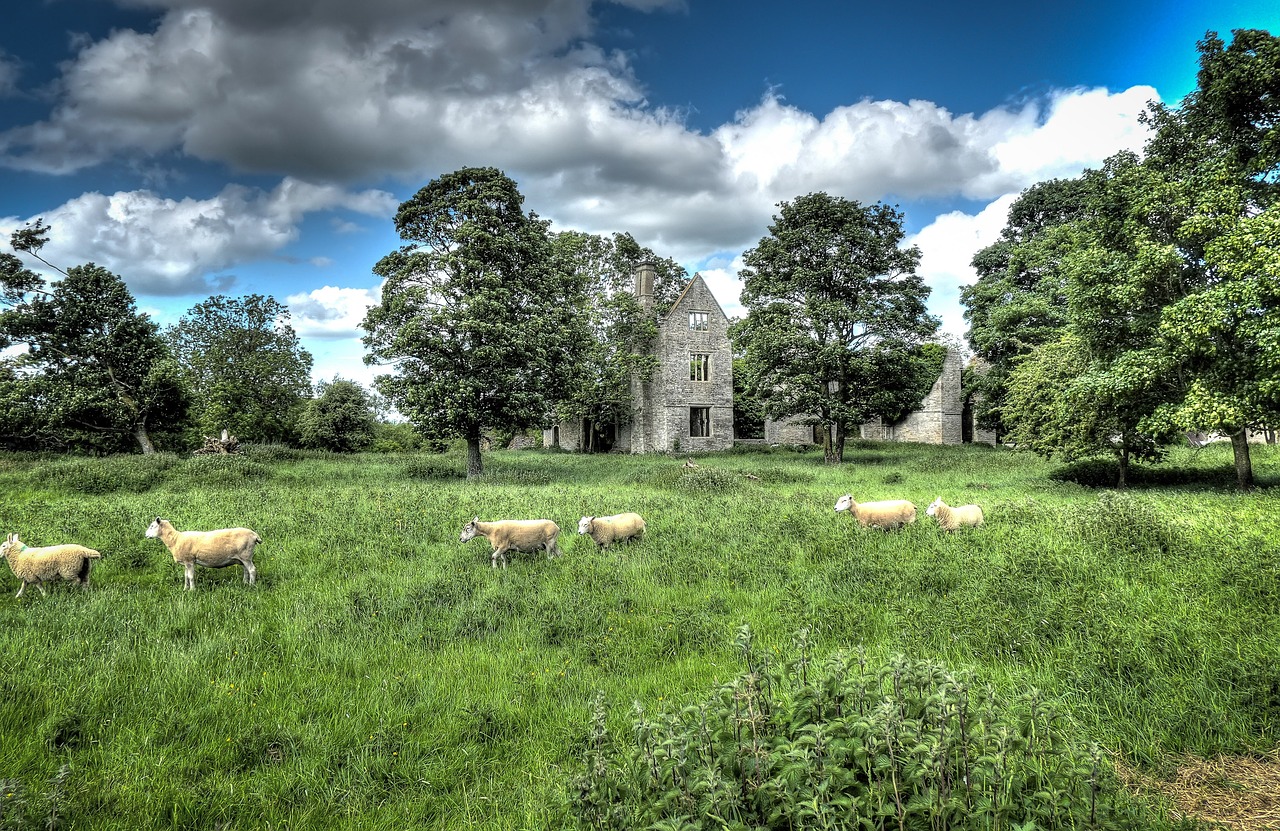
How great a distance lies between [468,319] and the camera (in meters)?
22.3

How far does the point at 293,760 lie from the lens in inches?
198

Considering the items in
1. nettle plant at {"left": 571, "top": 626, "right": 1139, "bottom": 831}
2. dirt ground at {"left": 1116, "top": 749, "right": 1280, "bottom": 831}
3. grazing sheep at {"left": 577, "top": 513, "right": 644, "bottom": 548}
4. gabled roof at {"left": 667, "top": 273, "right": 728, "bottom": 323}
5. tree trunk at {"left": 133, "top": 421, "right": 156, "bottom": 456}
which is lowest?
dirt ground at {"left": 1116, "top": 749, "right": 1280, "bottom": 831}

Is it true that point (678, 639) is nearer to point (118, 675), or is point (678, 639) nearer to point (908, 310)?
point (118, 675)

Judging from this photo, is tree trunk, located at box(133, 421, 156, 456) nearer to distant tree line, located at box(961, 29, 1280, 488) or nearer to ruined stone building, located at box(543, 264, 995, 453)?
ruined stone building, located at box(543, 264, 995, 453)

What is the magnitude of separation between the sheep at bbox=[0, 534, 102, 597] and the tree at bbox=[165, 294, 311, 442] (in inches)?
1497

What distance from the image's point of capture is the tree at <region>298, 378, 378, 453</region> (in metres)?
41.9

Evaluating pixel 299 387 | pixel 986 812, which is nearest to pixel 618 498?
pixel 986 812

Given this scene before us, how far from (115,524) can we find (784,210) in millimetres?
30611

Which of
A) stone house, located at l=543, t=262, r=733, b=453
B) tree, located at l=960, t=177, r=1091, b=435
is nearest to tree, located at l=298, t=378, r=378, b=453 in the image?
stone house, located at l=543, t=262, r=733, b=453

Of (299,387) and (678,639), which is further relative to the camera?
(299,387)

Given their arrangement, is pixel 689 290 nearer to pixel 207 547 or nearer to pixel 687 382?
Result: pixel 687 382

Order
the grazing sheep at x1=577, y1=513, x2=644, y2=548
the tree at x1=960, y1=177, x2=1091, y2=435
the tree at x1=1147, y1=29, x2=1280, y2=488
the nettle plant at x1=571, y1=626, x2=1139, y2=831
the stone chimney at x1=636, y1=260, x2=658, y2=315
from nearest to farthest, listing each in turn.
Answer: the nettle plant at x1=571, y1=626, x2=1139, y2=831, the grazing sheep at x1=577, y1=513, x2=644, y2=548, the tree at x1=1147, y1=29, x2=1280, y2=488, the tree at x1=960, y1=177, x2=1091, y2=435, the stone chimney at x1=636, y1=260, x2=658, y2=315

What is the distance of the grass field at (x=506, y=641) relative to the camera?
473 centimetres

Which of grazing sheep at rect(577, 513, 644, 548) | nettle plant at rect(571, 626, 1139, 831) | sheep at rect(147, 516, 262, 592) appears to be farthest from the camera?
grazing sheep at rect(577, 513, 644, 548)
